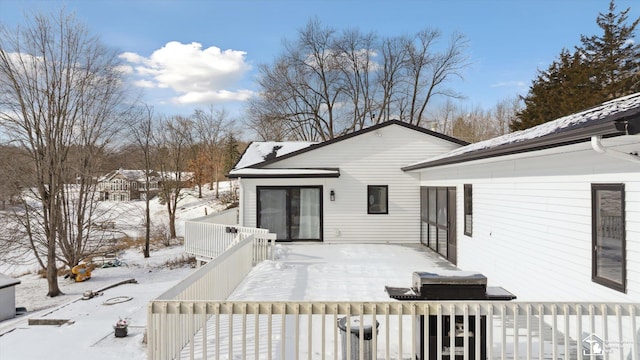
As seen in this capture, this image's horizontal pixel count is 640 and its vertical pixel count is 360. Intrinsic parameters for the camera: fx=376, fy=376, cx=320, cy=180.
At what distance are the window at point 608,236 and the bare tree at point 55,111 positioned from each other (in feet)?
55.5

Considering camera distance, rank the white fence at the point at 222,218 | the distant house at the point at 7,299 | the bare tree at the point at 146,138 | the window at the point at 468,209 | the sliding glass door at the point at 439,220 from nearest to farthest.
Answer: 1. the window at the point at 468,209
2. the sliding glass door at the point at 439,220
3. the distant house at the point at 7,299
4. the white fence at the point at 222,218
5. the bare tree at the point at 146,138

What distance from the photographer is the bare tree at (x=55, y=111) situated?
1448 cm

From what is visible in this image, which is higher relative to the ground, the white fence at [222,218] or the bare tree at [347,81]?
the bare tree at [347,81]

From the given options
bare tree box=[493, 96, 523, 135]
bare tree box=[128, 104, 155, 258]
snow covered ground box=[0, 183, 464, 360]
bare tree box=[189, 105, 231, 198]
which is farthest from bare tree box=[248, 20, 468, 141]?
snow covered ground box=[0, 183, 464, 360]

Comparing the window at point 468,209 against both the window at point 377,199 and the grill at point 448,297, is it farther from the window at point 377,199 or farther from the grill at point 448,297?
the window at point 377,199

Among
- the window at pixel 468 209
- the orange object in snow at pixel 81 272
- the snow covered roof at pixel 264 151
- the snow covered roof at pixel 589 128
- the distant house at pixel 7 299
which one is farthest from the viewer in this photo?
the orange object in snow at pixel 81 272

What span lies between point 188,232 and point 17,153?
854 centimetres

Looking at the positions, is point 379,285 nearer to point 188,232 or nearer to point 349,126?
point 188,232

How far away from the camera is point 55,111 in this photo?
15391 mm

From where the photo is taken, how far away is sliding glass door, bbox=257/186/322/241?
11414 millimetres

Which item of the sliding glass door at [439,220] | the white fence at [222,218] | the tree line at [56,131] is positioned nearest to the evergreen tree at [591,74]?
the sliding glass door at [439,220]

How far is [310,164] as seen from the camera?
12000 millimetres

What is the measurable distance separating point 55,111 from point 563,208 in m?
17.8

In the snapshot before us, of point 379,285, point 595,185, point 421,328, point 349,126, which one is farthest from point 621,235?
point 349,126
